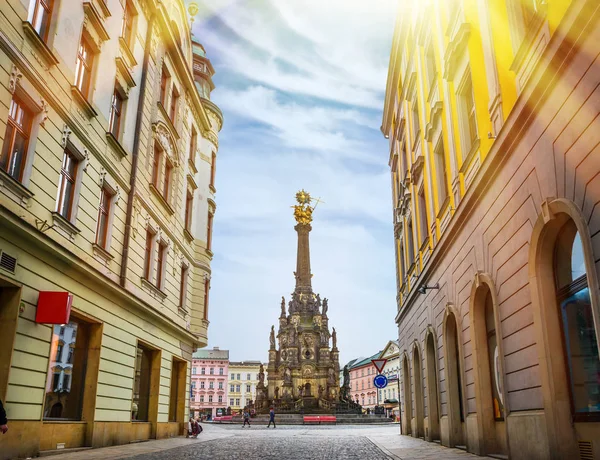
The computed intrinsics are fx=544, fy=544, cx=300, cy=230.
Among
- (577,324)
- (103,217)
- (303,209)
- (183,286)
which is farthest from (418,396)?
(303,209)

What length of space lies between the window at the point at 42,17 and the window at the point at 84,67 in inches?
59.3

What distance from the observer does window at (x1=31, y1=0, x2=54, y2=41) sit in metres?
12.2

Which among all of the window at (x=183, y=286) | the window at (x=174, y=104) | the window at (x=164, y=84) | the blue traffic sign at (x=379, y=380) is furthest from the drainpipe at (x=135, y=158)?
the blue traffic sign at (x=379, y=380)

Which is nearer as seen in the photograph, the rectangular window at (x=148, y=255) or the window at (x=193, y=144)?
the rectangular window at (x=148, y=255)

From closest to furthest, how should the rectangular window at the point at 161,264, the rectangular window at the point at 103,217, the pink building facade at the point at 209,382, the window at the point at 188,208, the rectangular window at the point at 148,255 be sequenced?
the rectangular window at the point at 103,217, the rectangular window at the point at 148,255, the rectangular window at the point at 161,264, the window at the point at 188,208, the pink building facade at the point at 209,382

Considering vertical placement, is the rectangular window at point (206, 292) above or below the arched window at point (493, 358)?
above

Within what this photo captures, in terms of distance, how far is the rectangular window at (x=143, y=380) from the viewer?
730 inches

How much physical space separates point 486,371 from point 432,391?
673 centimetres

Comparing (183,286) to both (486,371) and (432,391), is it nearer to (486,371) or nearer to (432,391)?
(432,391)

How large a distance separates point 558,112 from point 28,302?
34.6 feet

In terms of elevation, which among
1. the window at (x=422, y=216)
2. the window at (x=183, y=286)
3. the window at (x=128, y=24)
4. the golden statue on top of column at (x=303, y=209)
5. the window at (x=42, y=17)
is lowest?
the window at (x=183, y=286)

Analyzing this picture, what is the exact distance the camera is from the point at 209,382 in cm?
12912

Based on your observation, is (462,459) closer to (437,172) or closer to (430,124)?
(437,172)

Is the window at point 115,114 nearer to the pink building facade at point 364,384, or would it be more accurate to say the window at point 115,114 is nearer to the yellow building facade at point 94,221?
the yellow building facade at point 94,221
